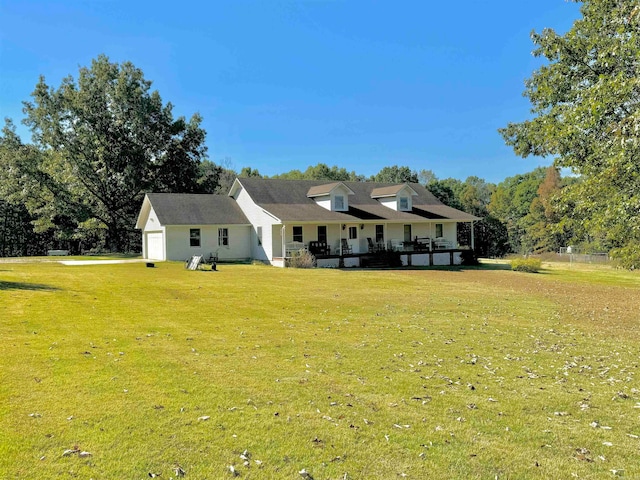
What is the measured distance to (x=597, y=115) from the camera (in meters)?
10.4

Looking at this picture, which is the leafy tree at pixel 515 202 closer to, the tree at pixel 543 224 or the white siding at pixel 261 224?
the tree at pixel 543 224

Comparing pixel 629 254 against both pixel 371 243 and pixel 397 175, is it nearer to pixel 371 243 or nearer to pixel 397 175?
pixel 371 243

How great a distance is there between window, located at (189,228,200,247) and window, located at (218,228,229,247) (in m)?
1.40

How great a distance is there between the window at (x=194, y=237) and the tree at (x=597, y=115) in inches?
741

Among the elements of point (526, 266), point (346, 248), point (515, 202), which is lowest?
Result: point (526, 266)

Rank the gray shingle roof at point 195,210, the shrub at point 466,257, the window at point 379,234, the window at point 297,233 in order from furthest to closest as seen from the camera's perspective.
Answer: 1. the shrub at point 466,257
2. the window at point 379,234
3. the window at point 297,233
4. the gray shingle roof at point 195,210

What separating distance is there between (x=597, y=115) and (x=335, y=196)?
22.4 metres

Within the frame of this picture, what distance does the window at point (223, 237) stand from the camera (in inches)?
1244

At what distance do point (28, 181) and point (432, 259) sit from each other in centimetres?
3256

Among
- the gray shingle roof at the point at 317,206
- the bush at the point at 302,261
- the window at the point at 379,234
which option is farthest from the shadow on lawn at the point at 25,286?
the window at the point at 379,234

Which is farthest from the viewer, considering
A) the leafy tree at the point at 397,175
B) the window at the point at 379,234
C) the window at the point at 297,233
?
the leafy tree at the point at 397,175

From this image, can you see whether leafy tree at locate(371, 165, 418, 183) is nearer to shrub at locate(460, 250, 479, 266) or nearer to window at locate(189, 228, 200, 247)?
shrub at locate(460, 250, 479, 266)

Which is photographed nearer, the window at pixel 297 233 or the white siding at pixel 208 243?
the white siding at pixel 208 243

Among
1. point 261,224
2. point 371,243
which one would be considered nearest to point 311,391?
point 261,224
